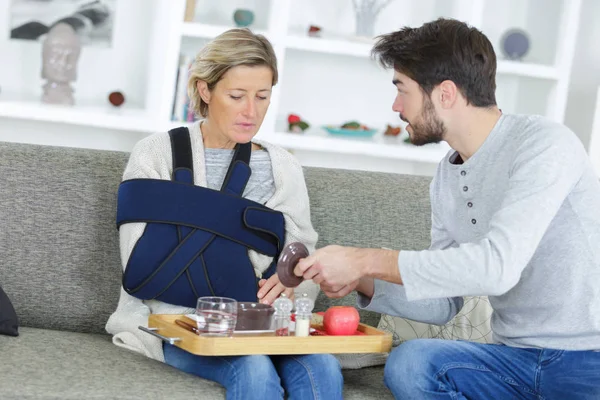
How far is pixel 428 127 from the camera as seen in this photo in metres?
2.35

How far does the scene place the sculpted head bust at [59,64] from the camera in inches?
172

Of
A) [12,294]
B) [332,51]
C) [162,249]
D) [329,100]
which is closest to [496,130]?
[162,249]

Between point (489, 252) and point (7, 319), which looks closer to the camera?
point (489, 252)

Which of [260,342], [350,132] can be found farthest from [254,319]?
[350,132]

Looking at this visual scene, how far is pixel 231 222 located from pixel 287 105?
2.27 metres

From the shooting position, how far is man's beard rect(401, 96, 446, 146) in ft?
7.66

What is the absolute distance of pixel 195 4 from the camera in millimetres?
4402

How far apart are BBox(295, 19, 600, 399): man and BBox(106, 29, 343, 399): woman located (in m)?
0.36

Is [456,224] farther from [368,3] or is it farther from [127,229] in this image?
[368,3]

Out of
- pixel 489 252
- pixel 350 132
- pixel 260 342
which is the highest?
pixel 350 132

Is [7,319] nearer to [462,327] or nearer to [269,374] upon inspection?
[269,374]

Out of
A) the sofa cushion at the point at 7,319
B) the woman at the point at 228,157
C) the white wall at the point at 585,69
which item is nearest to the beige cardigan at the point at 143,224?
the woman at the point at 228,157

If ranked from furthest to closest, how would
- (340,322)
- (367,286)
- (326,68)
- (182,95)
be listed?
(326,68)
(182,95)
(367,286)
(340,322)

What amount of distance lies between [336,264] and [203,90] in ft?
2.60
